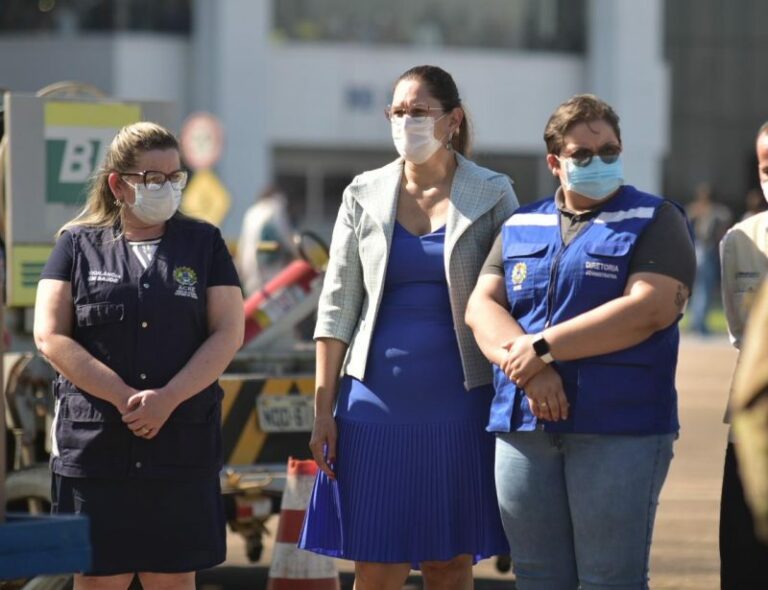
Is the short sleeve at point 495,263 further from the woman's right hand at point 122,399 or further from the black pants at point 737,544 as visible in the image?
the woman's right hand at point 122,399

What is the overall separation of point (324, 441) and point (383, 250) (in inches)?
25.9

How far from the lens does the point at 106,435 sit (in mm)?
5523

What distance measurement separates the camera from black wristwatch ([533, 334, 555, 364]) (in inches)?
206

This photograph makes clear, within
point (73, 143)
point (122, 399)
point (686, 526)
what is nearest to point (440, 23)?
point (686, 526)

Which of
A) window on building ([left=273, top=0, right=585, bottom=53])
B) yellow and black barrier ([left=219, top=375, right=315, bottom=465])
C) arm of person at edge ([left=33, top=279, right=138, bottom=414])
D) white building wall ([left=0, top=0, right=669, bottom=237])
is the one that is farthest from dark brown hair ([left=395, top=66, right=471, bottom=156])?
window on building ([left=273, top=0, right=585, bottom=53])

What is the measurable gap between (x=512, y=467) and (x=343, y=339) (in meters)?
0.81

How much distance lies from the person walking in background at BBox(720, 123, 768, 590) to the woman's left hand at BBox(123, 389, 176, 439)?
174 centimetres

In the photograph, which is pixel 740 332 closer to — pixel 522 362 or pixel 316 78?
pixel 522 362

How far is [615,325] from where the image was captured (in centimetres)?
518

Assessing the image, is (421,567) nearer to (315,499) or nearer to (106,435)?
(315,499)

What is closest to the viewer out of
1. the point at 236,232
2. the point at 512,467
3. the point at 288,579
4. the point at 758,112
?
the point at 512,467

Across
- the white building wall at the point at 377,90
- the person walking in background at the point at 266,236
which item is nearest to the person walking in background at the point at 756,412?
the person walking in background at the point at 266,236

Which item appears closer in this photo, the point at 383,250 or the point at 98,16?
the point at 383,250

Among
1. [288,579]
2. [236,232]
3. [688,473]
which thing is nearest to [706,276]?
[236,232]
